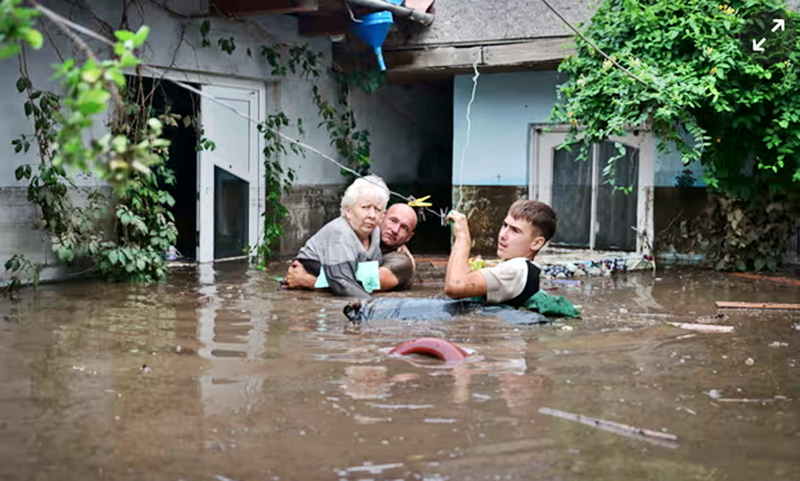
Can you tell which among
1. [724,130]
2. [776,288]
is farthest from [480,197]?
[776,288]

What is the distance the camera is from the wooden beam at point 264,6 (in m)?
10.9

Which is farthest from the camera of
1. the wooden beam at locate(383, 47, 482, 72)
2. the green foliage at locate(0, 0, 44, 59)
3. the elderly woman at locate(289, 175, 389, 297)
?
the wooden beam at locate(383, 47, 482, 72)

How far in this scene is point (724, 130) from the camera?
10992 millimetres

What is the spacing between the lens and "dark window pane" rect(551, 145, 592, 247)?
12500mm

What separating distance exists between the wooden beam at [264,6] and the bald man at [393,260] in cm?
301

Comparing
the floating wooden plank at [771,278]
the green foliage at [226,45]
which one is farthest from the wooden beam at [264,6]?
the floating wooden plank at [771,278]

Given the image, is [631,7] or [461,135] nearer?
[631,7]

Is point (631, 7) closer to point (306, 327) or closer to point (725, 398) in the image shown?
point (306, 327)

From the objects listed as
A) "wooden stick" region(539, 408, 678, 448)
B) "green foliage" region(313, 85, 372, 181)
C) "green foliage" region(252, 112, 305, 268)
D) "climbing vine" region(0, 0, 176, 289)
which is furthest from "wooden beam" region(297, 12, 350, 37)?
"wooden stick" region(539, 408, 678, 448)

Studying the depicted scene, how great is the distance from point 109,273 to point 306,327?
134 inches

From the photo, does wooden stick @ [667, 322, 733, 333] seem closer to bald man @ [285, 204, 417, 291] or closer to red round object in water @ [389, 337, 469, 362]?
red round object in water @ [389, 337, 469, 362]

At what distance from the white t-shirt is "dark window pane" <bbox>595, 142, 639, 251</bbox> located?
583cm

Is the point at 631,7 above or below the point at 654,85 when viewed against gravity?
above

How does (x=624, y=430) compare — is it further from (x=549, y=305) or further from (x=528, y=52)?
(x=528, y=52)
